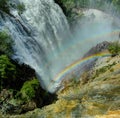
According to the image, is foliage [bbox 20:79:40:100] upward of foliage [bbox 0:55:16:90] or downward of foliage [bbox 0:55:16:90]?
downward

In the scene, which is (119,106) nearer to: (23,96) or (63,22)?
(23,96)

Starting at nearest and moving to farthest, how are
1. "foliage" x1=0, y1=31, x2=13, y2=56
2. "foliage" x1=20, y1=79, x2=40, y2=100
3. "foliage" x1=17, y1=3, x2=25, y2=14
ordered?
"foliage" x1=20, y1=79, x2=40, y2=100, "foliage" x1=0, y1=31, x2=13, y2=56, "foliage" x1=17, y1=3, x2=25, y2=14

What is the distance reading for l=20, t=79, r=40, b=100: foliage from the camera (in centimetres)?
2511

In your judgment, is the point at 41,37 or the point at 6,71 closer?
the point at 6,71

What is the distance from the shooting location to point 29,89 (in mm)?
25766

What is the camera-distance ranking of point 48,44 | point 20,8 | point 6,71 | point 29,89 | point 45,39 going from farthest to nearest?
point 48,44 → point 45,39 → point 20,8 → point 6,71 → point 29,89

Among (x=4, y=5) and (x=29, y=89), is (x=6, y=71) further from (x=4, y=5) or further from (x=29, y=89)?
(x=4, y=5)

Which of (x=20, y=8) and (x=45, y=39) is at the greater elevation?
(x=20, y=8)

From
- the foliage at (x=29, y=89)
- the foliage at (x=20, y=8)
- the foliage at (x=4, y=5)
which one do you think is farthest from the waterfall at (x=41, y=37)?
the foliage at (x=29, y=89)

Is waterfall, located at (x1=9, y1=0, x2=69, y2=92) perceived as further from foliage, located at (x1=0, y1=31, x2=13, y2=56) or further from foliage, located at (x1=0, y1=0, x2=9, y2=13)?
foliage, located at (x1=0, y1=0, x2=9, y2=13)

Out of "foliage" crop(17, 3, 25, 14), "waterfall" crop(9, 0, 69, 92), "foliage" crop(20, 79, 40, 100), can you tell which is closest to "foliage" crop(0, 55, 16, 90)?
"foliage" crop(20, 79, 40, 100)

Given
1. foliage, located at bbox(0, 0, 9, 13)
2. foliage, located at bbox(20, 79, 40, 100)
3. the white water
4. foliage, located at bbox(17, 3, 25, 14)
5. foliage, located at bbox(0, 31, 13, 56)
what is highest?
foliage, located at bbox(0, 0, 9, 13)

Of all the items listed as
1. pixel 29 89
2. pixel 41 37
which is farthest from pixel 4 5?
pixel 29 89

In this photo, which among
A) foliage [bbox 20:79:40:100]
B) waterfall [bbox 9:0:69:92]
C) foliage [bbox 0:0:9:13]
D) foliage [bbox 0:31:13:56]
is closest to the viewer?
foliage [bbox 20:79:40:100]
